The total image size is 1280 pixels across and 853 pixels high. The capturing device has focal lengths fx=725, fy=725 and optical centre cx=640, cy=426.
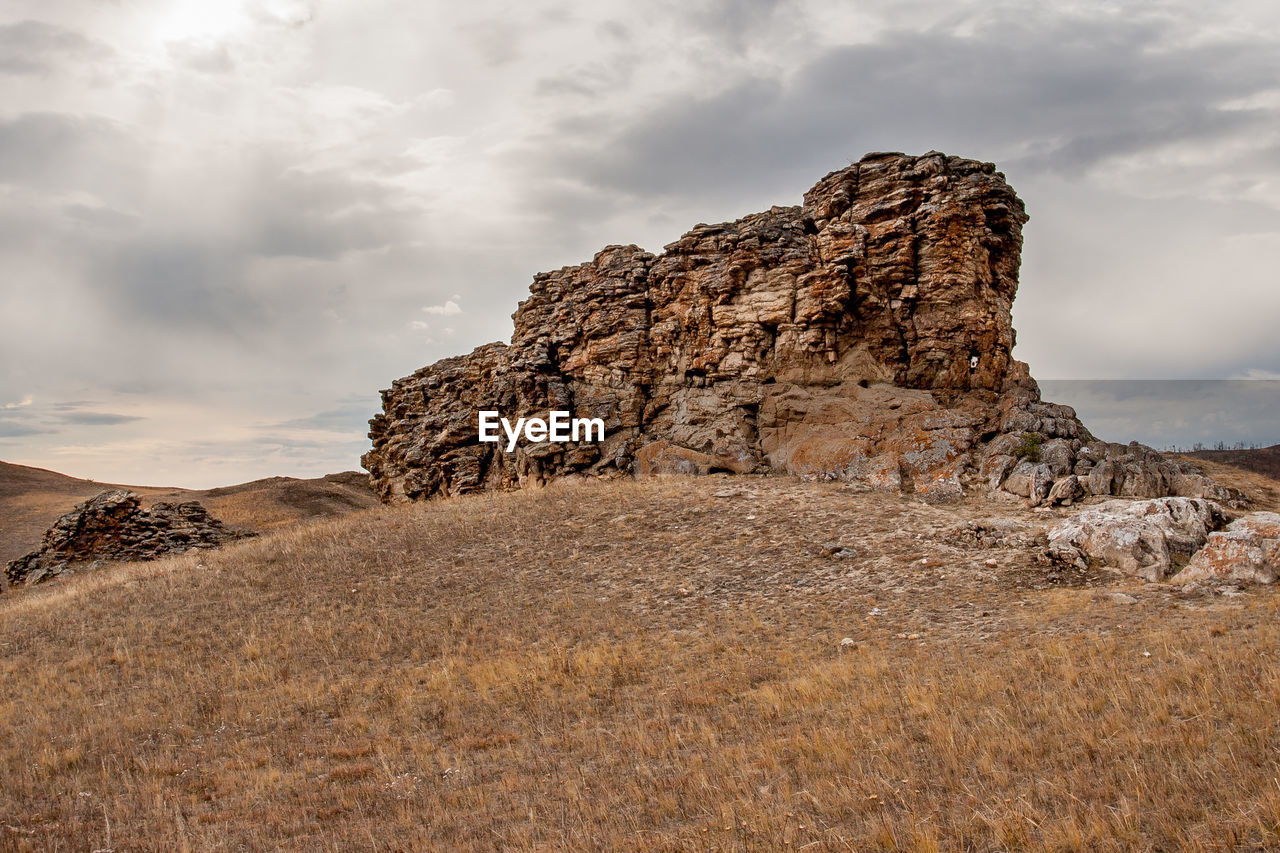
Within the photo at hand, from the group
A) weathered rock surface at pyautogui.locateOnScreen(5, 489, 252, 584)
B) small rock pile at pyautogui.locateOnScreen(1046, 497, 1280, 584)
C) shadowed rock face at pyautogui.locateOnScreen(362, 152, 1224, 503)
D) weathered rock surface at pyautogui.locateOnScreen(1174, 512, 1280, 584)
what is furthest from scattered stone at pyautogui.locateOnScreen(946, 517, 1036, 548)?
weathered rock surface at pyautogui.locateOnScreen(5, 489, 252, 584)

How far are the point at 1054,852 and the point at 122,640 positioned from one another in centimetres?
1739

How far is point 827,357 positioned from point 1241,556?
14.7 m

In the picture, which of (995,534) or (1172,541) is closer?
(1172,541)

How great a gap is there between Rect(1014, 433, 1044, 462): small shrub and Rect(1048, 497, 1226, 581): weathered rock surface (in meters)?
4.35

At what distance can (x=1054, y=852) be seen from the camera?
192 inches

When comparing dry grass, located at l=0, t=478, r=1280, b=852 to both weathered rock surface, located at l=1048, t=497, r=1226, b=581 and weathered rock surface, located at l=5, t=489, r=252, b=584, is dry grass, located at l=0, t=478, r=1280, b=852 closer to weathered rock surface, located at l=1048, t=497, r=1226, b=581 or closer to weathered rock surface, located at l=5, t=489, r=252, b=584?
weathered rock surface, located at l=1048, t=497, r=1226, b=581

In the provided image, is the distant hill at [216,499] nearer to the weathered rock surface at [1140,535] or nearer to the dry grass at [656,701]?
the dry grass at [656,701]

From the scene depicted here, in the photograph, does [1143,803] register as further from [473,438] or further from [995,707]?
[473,438]

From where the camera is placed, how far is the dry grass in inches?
244

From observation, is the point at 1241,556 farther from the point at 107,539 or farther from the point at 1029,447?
the point at 107,539

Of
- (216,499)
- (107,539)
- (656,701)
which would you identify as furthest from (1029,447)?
(216,499)

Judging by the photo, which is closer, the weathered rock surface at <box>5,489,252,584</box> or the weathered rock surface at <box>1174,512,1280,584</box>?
the weathered rock surface at <box>1174,512,1280,584</box>

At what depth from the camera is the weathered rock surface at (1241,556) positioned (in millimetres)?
12852

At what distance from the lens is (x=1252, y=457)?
2734 inches
